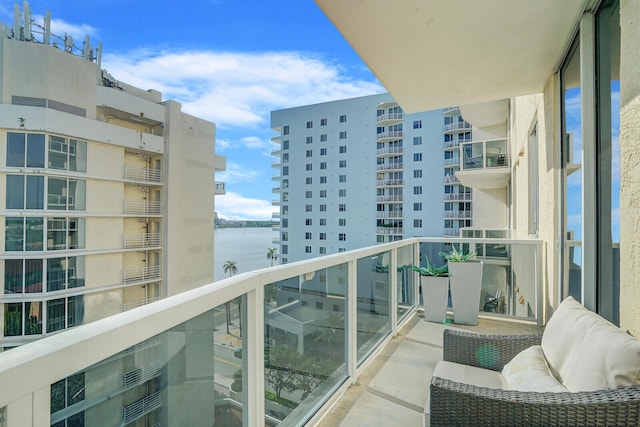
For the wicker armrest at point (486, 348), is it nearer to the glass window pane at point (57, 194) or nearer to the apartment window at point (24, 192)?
the apartment window at point (24, 192)

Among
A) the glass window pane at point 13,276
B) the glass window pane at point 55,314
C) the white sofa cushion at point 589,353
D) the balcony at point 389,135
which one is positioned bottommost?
the glass window pane at point 55,314

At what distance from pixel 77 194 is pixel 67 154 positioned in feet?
3.31

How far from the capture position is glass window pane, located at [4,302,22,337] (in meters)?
8.15

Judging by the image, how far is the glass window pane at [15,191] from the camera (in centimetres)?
720

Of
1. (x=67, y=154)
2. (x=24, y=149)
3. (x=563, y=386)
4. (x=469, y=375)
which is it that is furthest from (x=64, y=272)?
(x=563, y=386)

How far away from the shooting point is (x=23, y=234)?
7562mm

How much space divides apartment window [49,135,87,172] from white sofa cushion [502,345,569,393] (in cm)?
980

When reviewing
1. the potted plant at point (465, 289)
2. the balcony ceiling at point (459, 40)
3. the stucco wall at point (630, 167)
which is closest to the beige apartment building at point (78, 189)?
the balcony ceiling at point (459, 40)

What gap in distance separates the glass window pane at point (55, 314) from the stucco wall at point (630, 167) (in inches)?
422

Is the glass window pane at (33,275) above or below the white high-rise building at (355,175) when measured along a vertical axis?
below

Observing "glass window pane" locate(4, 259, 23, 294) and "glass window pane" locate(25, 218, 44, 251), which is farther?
"glass window pane" locate(4, 259, 23, 294)

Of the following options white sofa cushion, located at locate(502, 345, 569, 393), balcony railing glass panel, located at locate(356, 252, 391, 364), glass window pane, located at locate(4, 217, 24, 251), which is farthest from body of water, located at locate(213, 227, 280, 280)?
white sofa cushion, located at locate(502, 345, 569, 393)

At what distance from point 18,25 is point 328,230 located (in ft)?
72.4

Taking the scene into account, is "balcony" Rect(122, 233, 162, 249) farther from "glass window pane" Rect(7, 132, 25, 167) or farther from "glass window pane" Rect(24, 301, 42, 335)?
"glass window pane" Rect(7, 132, 25, 167)
